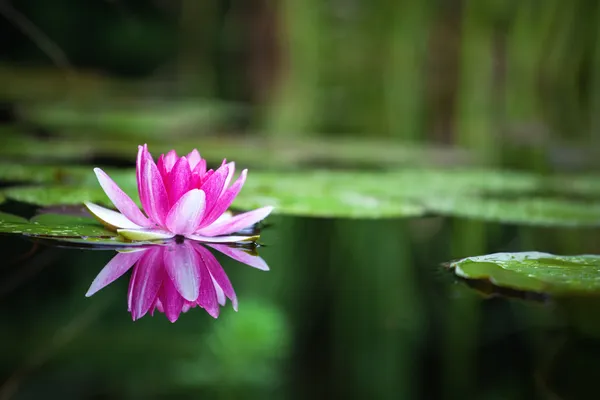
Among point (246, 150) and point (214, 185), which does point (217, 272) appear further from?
point (246, 150)

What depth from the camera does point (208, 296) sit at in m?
0.95

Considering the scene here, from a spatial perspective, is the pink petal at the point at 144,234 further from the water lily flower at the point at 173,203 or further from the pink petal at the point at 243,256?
the pink petal at the point at 243,256

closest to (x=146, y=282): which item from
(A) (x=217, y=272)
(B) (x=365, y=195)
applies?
(A) (x=217, y=272)

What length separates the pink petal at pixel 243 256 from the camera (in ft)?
3.77

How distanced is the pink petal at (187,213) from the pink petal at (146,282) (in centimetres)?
5

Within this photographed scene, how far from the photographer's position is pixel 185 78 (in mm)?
6133

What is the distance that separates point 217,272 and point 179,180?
0.16 meters

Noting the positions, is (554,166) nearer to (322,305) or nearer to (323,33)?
(322,305)

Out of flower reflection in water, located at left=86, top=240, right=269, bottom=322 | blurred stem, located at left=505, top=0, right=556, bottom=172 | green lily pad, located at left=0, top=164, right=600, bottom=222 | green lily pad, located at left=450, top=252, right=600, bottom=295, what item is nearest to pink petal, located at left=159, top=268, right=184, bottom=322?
flower reflection in water, located at left=86, top=240, right=269, bottom=322

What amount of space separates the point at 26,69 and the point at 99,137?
2.50 metres

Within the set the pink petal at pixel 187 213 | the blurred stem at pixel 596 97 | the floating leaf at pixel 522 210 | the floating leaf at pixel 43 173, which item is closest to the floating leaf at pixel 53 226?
the pink petal at pixel 187 213

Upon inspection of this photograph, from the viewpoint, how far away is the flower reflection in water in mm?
906

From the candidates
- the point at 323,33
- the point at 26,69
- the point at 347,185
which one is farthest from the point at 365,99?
the point at 347,185

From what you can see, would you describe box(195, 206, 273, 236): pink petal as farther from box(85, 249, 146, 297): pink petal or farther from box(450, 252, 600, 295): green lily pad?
box(450, 252, 600, 295): green lily pad
